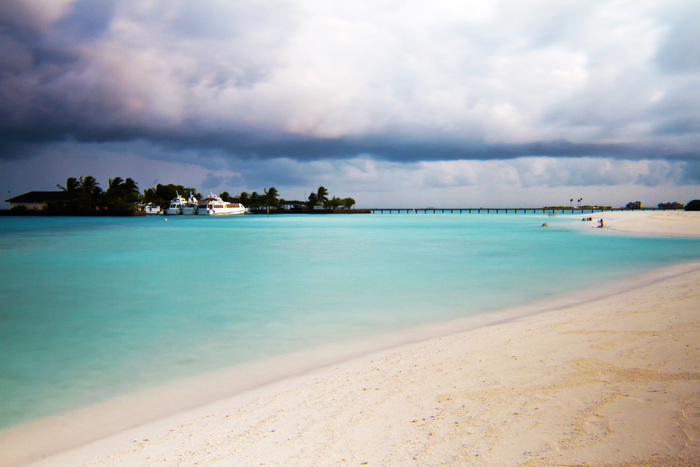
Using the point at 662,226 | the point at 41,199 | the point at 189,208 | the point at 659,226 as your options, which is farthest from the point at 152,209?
the point at 662,226

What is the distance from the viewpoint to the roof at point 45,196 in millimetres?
125812

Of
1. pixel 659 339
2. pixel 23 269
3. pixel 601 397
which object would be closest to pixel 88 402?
pixel 601 397

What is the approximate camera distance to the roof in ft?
413

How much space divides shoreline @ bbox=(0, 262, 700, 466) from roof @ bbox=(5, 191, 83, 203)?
140446mm

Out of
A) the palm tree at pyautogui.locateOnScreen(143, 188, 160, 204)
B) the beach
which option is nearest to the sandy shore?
the beach

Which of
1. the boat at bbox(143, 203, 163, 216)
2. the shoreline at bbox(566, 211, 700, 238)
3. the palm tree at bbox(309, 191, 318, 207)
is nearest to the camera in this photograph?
the shoreline at bbox(566, 211, 700, 238)

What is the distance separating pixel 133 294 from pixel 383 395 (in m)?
12.8

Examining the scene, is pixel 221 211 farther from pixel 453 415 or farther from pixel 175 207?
pixel 453 415

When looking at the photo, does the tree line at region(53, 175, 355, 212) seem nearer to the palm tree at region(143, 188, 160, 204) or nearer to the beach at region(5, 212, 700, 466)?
the palm tree at region(143, 188, 160, 204)

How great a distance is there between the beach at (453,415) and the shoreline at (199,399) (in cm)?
3

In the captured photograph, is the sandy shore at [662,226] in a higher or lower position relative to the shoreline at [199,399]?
higher

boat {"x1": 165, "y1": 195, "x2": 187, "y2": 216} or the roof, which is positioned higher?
the roof

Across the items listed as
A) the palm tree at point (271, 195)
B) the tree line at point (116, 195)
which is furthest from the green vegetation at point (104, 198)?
the palm tree at point (271, 195)

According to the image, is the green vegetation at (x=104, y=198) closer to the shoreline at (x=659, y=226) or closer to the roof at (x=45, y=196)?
the roof at (x=45, y=196)
